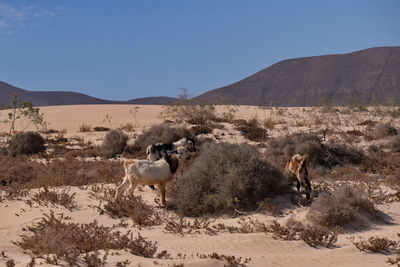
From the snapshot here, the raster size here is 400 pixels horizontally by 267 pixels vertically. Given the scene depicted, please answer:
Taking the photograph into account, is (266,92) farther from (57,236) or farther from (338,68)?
(57,236)

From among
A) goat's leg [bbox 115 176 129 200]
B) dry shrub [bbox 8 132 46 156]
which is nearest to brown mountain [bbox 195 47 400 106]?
dry shrub [bbox 8 132 46 156]

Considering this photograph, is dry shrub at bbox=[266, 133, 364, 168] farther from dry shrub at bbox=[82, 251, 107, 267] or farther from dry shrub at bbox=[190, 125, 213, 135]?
dry shrub at bbox=[82, 251, 107, 267]

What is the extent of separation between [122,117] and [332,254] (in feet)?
79.6

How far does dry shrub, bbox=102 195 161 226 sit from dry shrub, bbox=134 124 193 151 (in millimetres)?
7589

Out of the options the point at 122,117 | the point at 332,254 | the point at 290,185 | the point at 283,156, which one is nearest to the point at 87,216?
the point at 290,185

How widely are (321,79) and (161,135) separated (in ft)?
159

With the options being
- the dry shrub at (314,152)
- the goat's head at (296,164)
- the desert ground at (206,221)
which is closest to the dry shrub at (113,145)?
the desert ground at (206,221)

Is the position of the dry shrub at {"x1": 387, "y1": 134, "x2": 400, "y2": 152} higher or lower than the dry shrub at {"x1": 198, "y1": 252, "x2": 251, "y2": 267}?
higher

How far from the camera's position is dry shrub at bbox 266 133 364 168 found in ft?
43.9

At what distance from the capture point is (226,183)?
9414 millimetres

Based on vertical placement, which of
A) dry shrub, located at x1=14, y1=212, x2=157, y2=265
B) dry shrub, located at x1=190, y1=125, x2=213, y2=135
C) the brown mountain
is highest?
the brown mountain

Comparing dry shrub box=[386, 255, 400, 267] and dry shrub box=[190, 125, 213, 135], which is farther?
dry shrub box=[190, 125, 213, 135]

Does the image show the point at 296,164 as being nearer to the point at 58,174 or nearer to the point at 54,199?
the point at 54,199

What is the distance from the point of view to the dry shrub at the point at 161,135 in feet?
56.7
